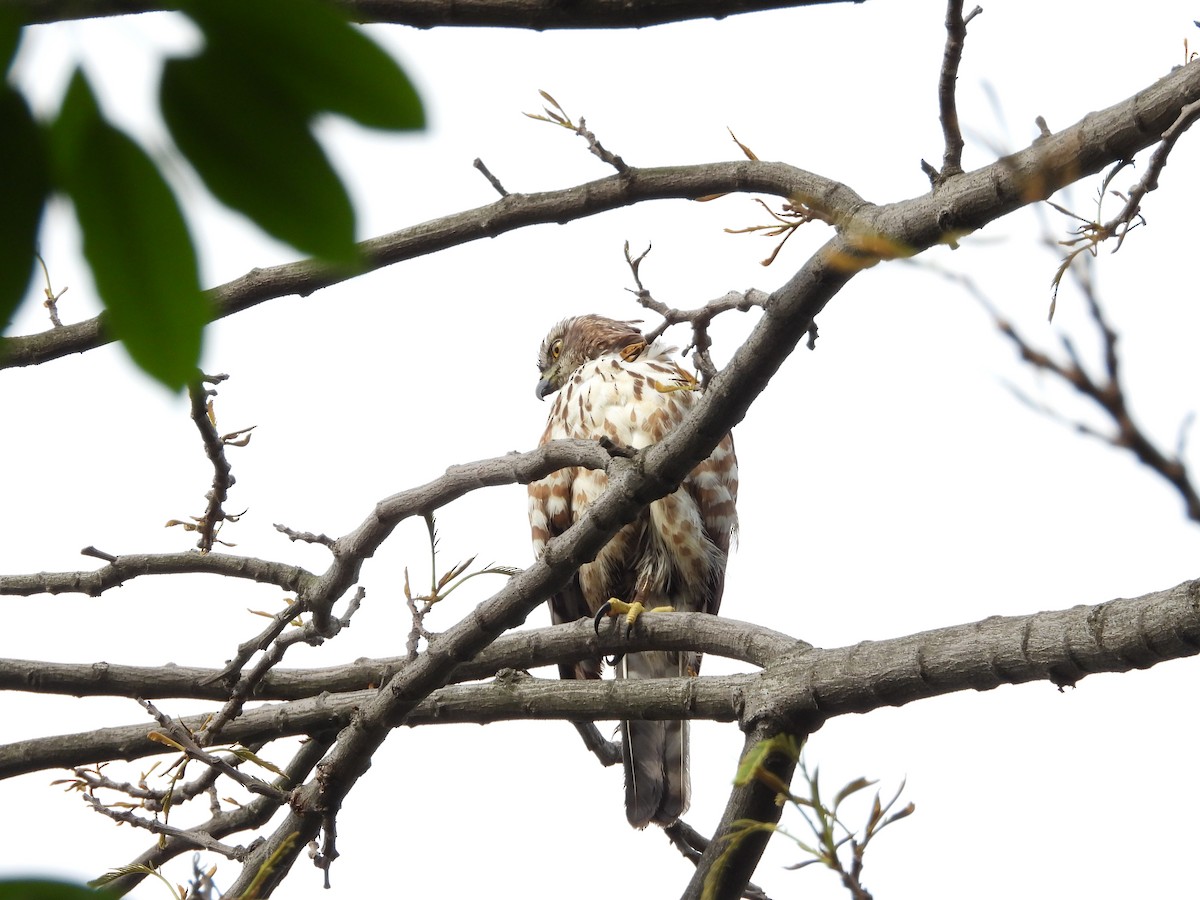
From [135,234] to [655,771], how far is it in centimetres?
469

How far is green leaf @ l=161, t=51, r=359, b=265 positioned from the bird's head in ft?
18.6

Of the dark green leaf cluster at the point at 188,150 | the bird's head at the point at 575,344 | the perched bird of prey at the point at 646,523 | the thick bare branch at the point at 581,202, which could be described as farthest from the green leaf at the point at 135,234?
the bird's head at the point at 575,344

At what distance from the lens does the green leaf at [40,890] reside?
65cm

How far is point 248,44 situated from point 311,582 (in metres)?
2.67

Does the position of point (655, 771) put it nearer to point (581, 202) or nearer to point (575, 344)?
point (575, 344)

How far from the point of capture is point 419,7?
1.76 metres

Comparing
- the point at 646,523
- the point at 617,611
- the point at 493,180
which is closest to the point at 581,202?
the point at 493,180

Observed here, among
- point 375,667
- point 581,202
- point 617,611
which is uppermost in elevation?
point 581,202

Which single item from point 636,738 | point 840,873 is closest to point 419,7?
point 840,873

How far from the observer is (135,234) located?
648 millimetres

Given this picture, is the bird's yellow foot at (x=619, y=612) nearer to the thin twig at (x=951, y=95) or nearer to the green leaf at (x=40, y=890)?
the thin twig at (x=951, y=95)

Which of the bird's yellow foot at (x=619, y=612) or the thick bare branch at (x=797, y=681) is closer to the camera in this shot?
the thick bare branch at (x=797, y=681)

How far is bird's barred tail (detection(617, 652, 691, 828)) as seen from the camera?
16.4 feet

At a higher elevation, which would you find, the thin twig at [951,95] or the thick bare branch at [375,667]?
the thin twig at [951,95]
